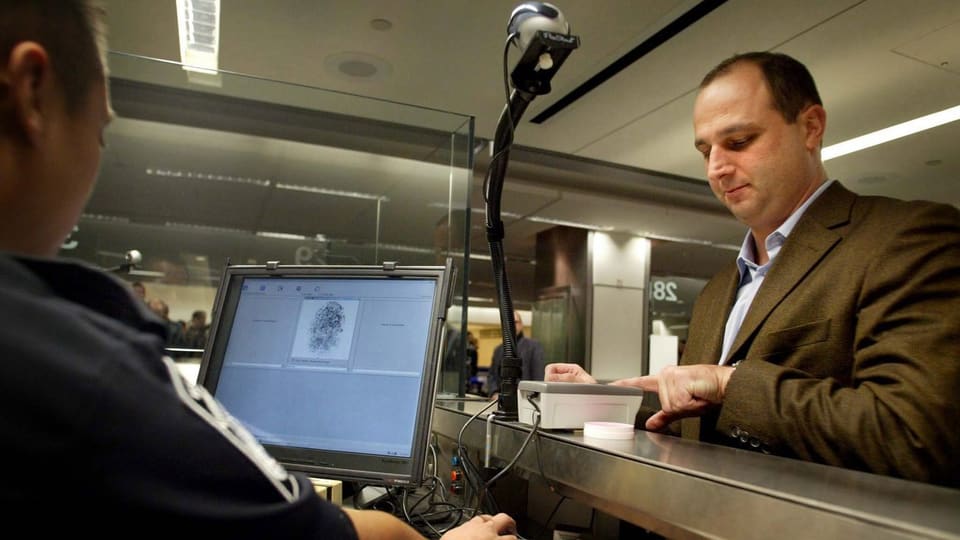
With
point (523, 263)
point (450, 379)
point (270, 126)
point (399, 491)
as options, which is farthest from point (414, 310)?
point (523, 263)

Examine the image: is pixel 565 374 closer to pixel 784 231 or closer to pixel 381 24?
pixel 784 231

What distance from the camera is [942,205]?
911 millimetres

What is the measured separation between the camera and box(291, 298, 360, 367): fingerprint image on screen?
3.40 ft

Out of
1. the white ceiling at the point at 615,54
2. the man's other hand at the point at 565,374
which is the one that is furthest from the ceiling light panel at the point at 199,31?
the man's other hand at the point at 565,374

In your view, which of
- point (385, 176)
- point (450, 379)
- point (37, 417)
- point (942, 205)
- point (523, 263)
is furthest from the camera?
point (523, 263)

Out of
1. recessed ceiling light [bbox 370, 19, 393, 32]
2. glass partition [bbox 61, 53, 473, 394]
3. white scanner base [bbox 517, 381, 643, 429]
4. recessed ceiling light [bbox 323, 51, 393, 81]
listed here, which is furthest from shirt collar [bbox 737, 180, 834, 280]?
recessed ceiling light [bbox 323, 51, 393, 81]

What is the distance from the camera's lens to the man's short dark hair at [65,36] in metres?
0.40

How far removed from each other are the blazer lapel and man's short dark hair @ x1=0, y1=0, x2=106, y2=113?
0.96m

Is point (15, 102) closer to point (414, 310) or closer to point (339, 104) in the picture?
point (414, 310)

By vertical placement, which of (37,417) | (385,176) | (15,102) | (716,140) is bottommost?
(37,417)

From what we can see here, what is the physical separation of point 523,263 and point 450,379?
7.77 meters

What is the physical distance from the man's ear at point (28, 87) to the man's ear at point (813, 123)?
118 cm

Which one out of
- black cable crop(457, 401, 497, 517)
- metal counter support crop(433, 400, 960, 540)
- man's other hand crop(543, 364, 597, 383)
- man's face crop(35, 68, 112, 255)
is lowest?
black cable crop(457, 401, 497, 517)

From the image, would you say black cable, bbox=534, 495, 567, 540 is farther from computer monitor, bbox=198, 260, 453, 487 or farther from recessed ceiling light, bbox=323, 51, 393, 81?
recessed ceiling light, bbox=323, 51, 393, 81
